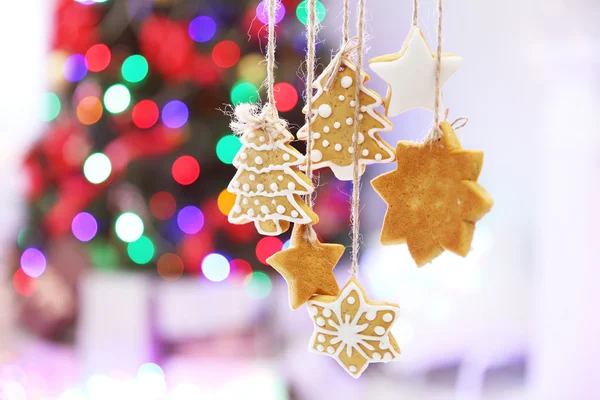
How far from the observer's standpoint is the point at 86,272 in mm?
1392

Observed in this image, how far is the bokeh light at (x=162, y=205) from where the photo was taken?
49.2 inches

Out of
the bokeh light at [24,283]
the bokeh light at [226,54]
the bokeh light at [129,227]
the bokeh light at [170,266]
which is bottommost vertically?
the bokeh light at [24,283]

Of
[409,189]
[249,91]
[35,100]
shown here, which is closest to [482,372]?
[249,91]

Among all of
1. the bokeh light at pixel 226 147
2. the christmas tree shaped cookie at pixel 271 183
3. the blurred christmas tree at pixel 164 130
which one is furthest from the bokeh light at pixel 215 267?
the christmas tree shaped cookie at pixel 271 183

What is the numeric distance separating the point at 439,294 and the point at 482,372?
0.20 m

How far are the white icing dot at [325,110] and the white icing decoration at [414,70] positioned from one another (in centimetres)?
5

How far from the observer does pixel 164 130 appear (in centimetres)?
124

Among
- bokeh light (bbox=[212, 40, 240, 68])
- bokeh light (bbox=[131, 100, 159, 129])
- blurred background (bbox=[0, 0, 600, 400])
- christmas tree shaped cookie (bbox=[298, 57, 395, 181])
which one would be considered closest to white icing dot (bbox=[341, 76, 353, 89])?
christmas tree shaped cookie (bbox=[298, 57, 395, 181])

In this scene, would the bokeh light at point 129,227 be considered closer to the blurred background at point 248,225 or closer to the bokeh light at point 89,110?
the blurred background at point 248,225

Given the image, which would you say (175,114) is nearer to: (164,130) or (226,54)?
(164,130)

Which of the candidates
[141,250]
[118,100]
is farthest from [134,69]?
[141,250]

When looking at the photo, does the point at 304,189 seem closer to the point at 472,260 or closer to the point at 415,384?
the point at 472,260

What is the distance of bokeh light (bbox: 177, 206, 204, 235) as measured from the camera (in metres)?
1.25

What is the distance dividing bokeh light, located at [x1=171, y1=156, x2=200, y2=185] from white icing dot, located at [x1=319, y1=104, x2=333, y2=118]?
76cm
